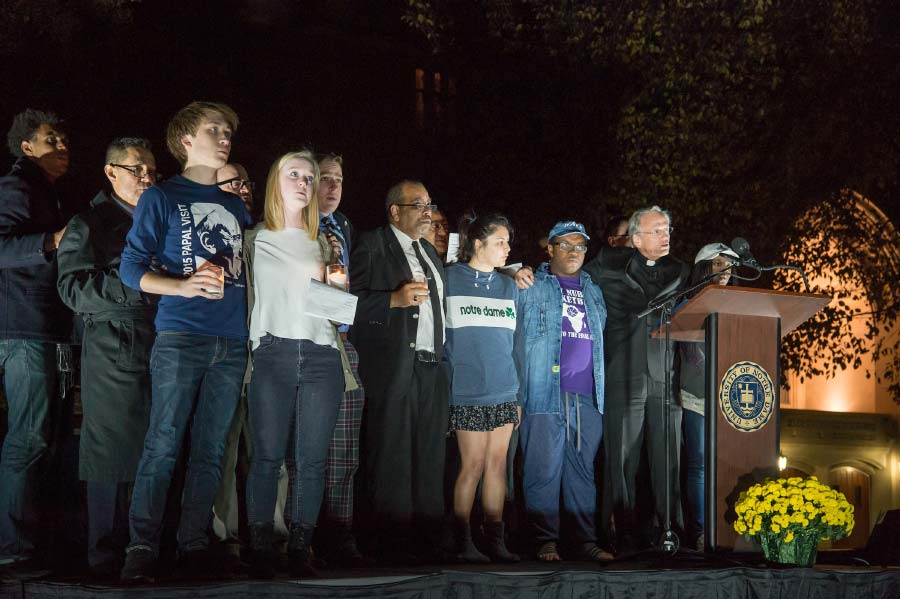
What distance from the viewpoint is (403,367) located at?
5738mm

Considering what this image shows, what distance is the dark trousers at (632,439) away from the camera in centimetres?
Answer: 650

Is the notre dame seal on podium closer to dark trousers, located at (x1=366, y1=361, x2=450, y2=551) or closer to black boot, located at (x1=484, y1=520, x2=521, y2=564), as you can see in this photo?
black boot, located at (x1=484, y1=520, x2=521, y2=564)

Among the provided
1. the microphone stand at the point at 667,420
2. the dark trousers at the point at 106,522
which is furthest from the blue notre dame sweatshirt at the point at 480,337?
the dark trousers at the point at 106,522

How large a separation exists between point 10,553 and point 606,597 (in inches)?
109

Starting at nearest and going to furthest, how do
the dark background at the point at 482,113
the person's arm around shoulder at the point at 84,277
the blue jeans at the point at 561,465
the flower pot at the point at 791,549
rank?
the person's arm around shoulder at the point at 84,277 → the flower pot at the point at 791,549 → the blue jeans at the point at 561,465 → the dark background at the point at 482,113

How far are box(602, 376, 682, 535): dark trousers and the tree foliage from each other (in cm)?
533

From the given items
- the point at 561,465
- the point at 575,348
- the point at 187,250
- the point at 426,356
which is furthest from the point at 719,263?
the point at 187,250

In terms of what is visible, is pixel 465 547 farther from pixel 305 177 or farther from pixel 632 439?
pixel 305 177

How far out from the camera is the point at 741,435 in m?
5.62

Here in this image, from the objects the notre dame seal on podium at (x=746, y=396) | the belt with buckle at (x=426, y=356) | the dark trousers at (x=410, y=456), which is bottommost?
the dark trousers at (x=410, y=456)

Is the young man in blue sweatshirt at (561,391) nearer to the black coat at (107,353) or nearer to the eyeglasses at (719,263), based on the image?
the eyeglasses at (719,263)

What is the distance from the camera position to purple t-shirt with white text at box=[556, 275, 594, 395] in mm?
6340

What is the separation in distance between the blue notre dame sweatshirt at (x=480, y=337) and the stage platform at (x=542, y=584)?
3.29 feet

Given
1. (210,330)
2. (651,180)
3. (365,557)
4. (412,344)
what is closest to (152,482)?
(210,330)
